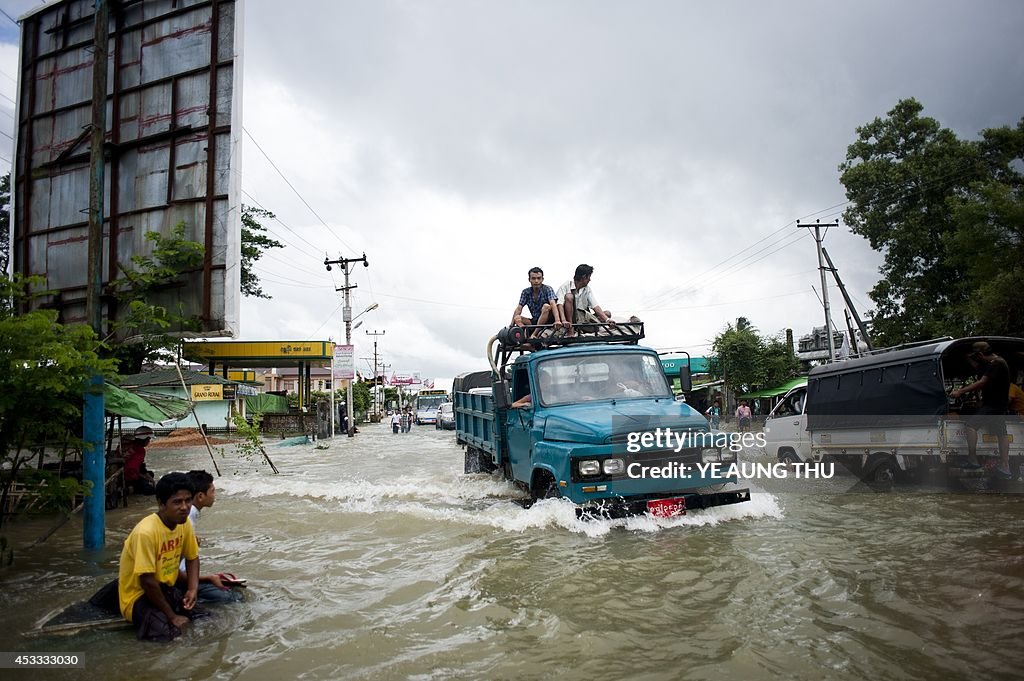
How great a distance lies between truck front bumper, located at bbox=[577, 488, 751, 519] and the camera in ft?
21.3

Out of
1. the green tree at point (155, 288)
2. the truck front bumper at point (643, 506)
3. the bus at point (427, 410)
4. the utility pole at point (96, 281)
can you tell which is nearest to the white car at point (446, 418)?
the bus at point (427, 410)

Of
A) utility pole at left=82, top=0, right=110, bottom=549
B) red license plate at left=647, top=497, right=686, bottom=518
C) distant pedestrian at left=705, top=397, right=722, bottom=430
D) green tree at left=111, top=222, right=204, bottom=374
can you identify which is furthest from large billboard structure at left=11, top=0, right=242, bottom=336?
distant pedestrian at left=705, top=397, right=722, bottom=430

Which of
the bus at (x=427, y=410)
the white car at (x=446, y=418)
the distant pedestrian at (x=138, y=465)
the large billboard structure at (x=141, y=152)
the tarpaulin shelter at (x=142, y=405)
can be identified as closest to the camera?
the large billboard structure at (x=141, y=152)

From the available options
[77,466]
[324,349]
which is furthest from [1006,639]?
[324,349]

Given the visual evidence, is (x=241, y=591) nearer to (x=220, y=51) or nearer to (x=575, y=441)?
(x=575, y=441)

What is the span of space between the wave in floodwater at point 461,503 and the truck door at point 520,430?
19.2 inches

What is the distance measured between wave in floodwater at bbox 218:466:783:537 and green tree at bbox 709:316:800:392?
1113 inches

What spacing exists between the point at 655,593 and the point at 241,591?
320 centimetres

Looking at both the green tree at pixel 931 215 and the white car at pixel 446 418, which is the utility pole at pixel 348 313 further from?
the green tree at pixel 931 215

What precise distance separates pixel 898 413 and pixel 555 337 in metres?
5.36

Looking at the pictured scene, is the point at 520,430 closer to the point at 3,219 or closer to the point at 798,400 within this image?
the point at 798,400

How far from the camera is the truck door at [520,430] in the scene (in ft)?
26.0

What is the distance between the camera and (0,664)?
3.95 m

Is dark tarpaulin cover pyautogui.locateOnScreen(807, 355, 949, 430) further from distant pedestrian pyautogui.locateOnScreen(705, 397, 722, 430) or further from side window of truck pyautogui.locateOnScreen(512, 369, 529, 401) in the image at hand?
side window of truck pyautogui.locateOnScreen(512, 369, 529, 401)
